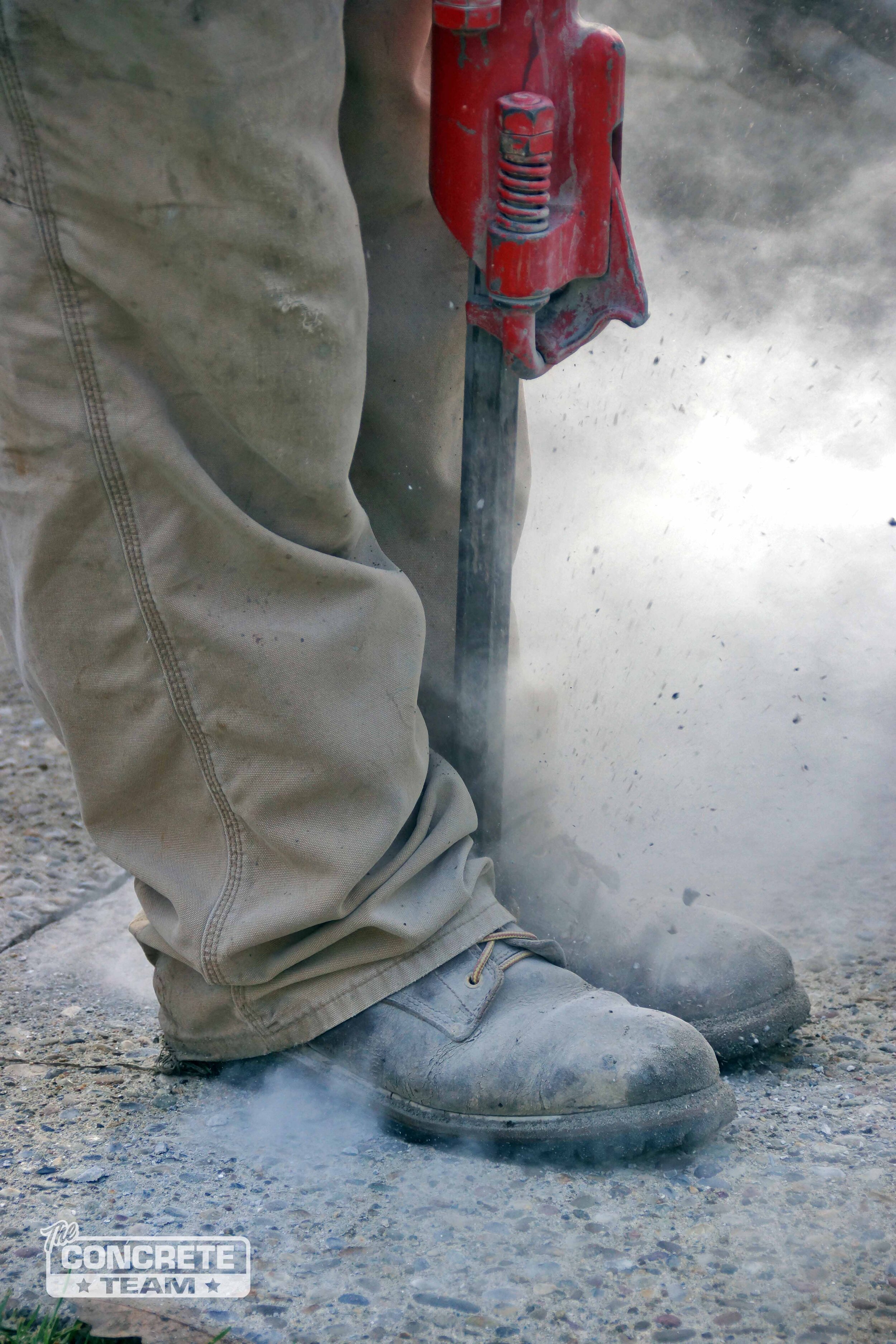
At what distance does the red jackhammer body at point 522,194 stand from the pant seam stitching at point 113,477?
0.43 m

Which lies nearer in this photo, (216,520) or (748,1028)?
(216,520)

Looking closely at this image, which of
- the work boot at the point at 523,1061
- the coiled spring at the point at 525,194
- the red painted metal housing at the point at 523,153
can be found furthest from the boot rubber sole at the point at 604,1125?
the coiled spring at the point at 525,194

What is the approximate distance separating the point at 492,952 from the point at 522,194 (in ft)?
2.72

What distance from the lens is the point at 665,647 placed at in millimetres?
1984

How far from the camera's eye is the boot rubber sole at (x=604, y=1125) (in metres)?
1.21

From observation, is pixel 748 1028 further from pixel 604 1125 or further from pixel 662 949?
pixel 604 1125

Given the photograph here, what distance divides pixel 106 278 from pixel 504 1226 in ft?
3.14

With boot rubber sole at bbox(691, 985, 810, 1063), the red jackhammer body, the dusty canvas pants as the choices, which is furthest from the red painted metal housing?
boot rubber sole at bbox(691, 985, 810, 1063)

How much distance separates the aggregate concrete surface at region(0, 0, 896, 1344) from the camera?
105cm

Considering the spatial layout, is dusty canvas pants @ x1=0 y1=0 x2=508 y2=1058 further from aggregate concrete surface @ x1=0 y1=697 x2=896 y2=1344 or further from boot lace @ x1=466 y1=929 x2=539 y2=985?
aggregate concrete surface @ x1=0 y1=697 x2=896 y2=1344

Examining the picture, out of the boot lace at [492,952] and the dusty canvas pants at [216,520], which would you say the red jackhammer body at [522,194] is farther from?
the boot lace at [492,952]

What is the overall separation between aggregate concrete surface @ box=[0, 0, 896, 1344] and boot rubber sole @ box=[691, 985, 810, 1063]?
0.03m

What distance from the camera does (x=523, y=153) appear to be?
1216 mm

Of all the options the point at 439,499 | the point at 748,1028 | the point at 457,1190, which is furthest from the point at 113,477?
the point at 748,1028
